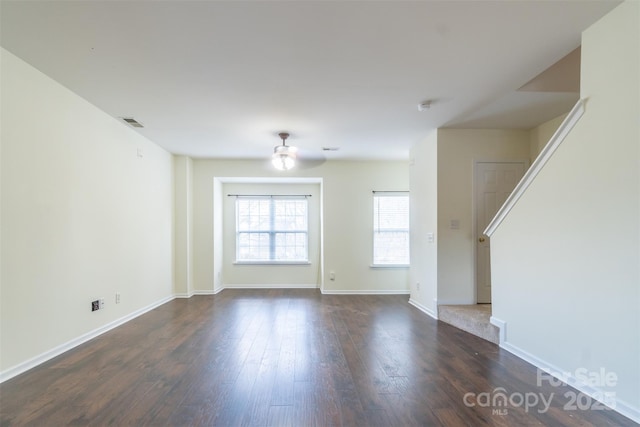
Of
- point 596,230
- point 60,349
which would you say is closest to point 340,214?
point 596,230

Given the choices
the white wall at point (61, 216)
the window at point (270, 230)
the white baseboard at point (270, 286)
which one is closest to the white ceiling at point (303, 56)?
the white wall at point (61, 216)

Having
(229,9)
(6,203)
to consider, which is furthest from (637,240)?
(6,203)

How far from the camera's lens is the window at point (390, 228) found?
5.59 m

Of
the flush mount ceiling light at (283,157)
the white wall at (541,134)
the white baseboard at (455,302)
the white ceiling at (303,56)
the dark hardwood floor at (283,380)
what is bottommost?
the dark hardwood floor at (283,380)

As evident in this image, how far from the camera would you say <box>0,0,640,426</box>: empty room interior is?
70.8 inches

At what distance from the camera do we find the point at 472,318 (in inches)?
128

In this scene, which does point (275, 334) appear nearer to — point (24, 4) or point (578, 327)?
point (578, 327)

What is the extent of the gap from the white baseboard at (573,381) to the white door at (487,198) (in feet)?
3.45

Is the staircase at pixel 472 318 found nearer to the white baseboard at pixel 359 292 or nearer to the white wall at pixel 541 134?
the white baseboard at pixel 359 292

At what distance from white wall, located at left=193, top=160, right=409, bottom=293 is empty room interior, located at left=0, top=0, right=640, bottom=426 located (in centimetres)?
93

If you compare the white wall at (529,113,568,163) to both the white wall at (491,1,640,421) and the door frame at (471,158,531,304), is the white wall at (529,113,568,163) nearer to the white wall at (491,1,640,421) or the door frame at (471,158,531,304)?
the door frame at (471,158,531,304)

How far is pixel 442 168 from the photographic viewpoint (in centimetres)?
A: 384

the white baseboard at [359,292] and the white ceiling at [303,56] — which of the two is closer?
the white ceiling at [303,56]

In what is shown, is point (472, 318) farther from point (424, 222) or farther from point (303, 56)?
point (303, 56)
